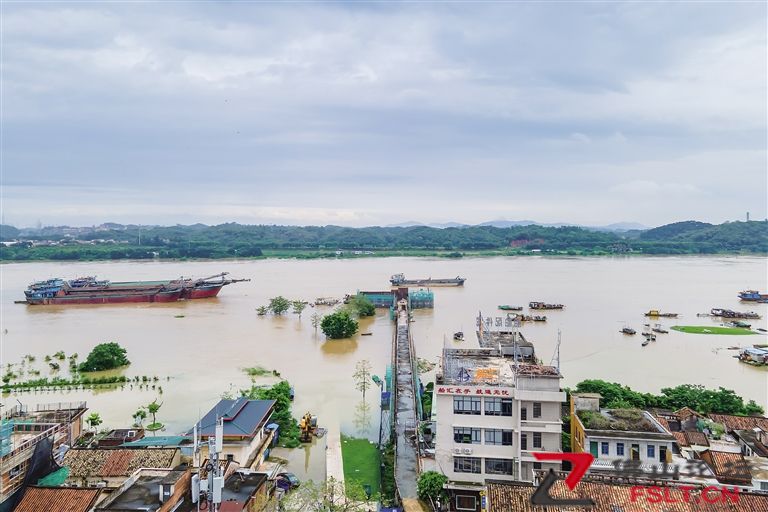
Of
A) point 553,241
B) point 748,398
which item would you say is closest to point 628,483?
point 748,398

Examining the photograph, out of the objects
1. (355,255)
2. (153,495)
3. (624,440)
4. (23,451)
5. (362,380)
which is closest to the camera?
(153,495)

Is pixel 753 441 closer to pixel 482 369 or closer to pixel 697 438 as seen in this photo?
pixel 697 438

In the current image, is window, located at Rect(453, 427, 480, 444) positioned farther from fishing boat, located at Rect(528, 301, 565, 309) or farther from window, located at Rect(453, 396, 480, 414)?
fishing boat, located at Rect(528, 301, 565, 309)

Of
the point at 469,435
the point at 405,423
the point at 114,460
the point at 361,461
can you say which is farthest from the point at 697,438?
the point at 114,460

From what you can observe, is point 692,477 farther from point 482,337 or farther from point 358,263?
point 358,263

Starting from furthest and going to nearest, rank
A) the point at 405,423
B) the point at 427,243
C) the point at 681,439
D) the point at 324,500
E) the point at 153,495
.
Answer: the point at 427,243
the point at 405,423
the point at 681,439
the point at 324,500
the point at 153,495

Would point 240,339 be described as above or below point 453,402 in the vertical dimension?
below

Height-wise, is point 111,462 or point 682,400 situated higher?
point 111,462

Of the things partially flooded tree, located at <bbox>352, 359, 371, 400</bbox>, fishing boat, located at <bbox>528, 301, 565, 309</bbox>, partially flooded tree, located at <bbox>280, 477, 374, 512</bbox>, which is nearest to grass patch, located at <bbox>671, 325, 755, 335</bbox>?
fishing boat, located at <bbox>528, 301, 565, 309</bbox>
